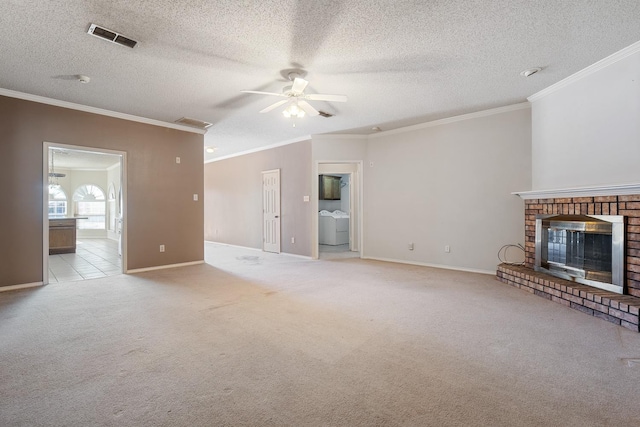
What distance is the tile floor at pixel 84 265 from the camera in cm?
488

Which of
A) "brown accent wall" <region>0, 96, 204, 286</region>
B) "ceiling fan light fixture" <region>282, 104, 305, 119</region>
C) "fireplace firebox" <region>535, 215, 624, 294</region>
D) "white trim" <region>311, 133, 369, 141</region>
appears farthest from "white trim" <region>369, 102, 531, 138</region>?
"brown accent wall" <region>0, 96, 204, 286</region>

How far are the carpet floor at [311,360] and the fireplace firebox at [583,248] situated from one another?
0.54m

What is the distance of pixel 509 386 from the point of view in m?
1.81

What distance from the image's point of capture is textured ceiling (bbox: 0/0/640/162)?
7.70 ft

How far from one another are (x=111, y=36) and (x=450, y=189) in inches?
197

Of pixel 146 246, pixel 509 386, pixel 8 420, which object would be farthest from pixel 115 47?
pixel 509 386

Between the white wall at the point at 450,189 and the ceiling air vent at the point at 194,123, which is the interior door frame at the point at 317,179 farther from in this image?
the ceiling air vent at the point at 194,123

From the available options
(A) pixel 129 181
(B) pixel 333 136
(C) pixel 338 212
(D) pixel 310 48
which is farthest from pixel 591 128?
(A) pixel 129 181

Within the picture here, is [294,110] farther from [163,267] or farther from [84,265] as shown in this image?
[84,265]

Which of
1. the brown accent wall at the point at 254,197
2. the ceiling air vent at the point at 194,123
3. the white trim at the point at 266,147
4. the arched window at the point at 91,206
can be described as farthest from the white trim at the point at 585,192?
the arched window at the point at 91,206

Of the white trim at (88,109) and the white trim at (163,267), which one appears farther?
the white trim at (163,267)

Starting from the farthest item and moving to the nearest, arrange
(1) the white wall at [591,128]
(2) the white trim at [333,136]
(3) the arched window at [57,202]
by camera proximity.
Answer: (3) the arched window at [57,202] < (2) the white trim at [333,136] < (1) the white wall at [591,128]

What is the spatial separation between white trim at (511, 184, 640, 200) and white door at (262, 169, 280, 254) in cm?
481

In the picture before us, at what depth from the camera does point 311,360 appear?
2.13 m
